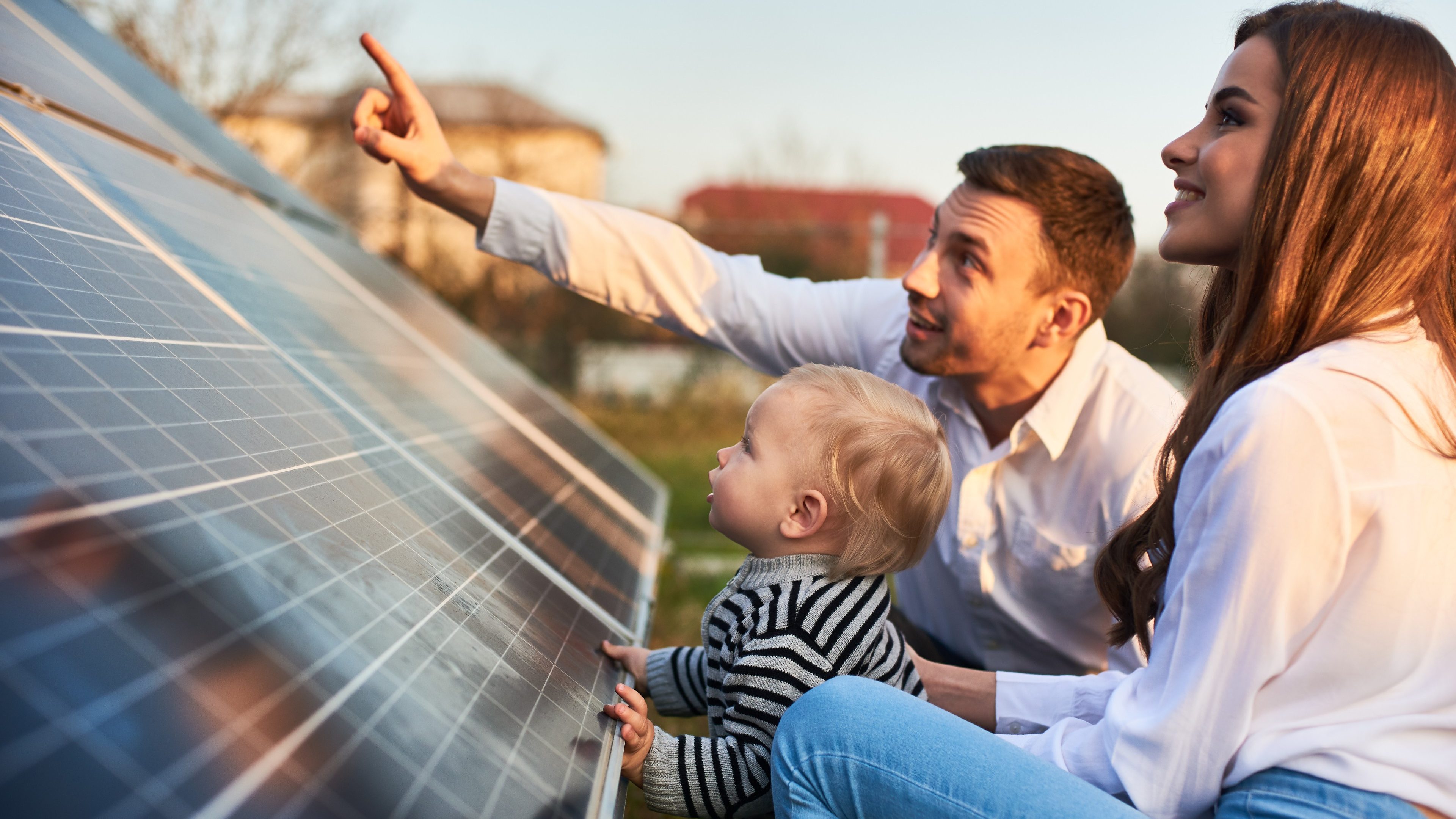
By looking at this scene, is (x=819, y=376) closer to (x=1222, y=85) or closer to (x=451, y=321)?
(x=1222, y=85)

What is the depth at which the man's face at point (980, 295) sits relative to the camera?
3016 mm

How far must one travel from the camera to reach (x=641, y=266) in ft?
10.8

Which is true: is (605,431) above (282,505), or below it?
below

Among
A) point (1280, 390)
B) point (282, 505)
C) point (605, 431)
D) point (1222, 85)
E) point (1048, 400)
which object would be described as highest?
point (1222, 85)

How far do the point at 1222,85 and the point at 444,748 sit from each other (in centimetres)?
175

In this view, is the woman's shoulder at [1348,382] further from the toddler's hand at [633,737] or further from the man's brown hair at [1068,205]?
the man's brown hair at [1068,205]

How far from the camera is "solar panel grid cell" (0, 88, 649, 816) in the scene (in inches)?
34.5

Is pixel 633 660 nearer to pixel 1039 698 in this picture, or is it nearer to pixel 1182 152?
pixel 1039 698

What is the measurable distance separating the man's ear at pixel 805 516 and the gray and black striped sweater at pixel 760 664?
0.16 ft

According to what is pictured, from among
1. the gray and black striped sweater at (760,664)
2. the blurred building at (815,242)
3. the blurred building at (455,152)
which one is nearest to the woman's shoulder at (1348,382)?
the gray and black striped sweater at (760,664)

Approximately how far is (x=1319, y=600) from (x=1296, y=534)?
11cm

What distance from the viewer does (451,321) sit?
16.0ft

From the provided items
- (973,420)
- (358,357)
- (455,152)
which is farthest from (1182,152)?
(455,152)

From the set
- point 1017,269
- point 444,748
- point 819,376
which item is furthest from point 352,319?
point 444,748
